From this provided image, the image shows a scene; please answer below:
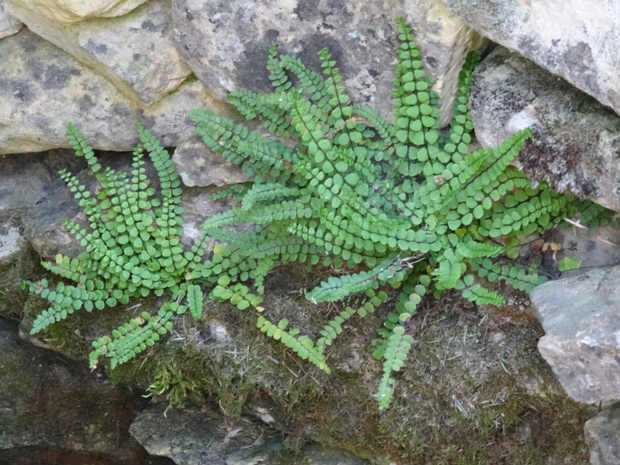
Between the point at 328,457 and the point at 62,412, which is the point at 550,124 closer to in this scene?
the point at 328,457

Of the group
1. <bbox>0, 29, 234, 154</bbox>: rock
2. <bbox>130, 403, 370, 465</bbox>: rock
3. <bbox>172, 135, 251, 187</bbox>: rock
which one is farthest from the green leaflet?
<bbox>0, 29, 234, 154</bbox>: rock

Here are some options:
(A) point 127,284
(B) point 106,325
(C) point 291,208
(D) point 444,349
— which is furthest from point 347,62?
(B) point 106,325

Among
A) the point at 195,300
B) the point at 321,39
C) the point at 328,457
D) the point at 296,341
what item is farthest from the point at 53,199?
the point at 328,457

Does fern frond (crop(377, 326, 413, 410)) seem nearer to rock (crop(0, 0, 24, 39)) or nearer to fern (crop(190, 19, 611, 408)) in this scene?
fern (crop(190, 19, 611, 408))

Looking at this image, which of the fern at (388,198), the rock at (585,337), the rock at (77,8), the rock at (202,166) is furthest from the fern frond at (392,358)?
the rock at (77,8)

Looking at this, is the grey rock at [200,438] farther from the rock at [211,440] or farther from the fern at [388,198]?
the fern at [388,198]

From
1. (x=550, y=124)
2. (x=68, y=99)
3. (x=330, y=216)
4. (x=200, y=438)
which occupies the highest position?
(x=550, y=124)
